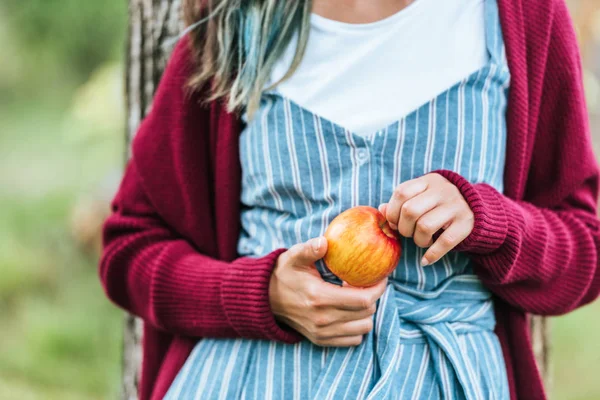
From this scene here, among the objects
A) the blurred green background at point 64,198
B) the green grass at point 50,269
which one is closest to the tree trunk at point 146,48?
the blurred green background at point 64,198

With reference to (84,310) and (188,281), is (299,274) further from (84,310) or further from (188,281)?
(84,310)

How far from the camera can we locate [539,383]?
1.11 meters

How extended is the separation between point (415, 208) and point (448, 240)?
61 mm

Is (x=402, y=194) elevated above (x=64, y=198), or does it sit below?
above

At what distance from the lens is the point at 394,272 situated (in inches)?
40.3

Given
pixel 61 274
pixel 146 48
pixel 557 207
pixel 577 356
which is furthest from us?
pixel 61 274

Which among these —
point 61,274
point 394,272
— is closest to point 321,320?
point 394,272

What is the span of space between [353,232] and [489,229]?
181 millimetres

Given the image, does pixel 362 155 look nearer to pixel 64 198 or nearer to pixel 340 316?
pixel 340 316

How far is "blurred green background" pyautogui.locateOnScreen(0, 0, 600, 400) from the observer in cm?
276

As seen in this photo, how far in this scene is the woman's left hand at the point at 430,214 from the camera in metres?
0.90

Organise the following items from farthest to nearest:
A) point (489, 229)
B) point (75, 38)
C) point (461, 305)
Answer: point (75, 38) < point (461, 305) < point (489, 229)

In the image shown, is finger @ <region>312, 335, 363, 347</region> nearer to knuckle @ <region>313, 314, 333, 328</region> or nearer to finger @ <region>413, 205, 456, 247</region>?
knuckle @ <region>313, 314, 333, 328</region>

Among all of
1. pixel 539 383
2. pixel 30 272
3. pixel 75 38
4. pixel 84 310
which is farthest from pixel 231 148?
pixel 75 38
